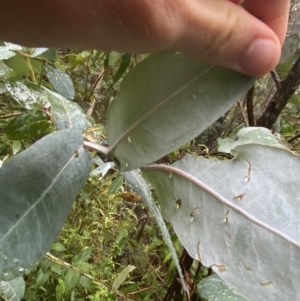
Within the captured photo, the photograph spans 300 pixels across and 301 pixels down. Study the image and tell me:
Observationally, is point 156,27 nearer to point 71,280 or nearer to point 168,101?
point 168,101

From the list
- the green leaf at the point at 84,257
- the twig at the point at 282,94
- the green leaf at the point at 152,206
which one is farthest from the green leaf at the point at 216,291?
the green leaf at the point at 84,257

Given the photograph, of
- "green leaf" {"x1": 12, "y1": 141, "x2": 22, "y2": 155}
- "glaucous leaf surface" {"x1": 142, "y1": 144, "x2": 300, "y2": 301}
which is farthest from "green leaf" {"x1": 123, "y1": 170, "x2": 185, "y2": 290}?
"green leaf" {"x1": 12, "y1": 141, "x2": 22, "y2": 155}

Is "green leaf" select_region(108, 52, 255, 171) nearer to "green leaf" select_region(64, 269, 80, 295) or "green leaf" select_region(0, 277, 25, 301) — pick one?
"green leaf" select_region(0, 277, 25, 301)

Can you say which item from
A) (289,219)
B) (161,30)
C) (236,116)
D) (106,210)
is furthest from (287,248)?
(236,116)

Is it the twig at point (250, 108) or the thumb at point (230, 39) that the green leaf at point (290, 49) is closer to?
the twig at point (250, 108)

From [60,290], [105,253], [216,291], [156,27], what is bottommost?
[105,253]

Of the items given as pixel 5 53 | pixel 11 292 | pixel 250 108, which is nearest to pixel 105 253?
pixel 11 292

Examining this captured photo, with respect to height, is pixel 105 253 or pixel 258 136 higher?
pixel 258 136
